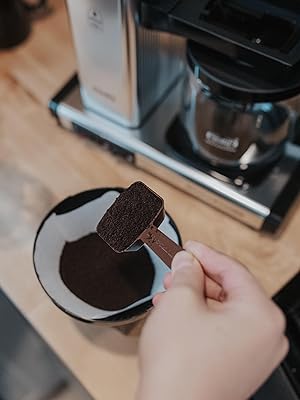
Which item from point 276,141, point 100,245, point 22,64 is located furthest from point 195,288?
point 22,64

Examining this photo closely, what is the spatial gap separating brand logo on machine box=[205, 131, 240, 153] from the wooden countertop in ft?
0.24

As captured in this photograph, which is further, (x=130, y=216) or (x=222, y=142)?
(x=222, y=142)

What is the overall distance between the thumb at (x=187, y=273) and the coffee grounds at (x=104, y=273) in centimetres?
10

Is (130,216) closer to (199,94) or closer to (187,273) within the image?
(187,273)

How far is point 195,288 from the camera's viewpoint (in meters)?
0.43

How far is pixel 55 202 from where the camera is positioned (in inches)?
26.3

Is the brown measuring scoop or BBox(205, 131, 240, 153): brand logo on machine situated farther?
BBox(205, 131, 240, 153): brand logo on machine

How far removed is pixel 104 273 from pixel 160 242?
114mm

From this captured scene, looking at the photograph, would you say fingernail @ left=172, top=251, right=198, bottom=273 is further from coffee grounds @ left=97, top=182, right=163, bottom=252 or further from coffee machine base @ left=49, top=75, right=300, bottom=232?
coffee machine base @ left=49, top=75, right=300, bottom=232

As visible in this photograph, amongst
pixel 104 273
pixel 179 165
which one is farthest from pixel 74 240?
pixel 179 165

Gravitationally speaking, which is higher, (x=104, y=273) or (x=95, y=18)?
(x=95, y=18)

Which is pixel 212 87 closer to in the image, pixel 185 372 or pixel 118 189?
pixel 118 189

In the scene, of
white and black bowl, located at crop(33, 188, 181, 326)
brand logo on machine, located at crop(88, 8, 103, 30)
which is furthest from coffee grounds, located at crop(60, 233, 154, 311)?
brand logo on machine, located at crop(88, 8, 103, 30)

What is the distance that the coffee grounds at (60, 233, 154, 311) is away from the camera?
1.77 feet
